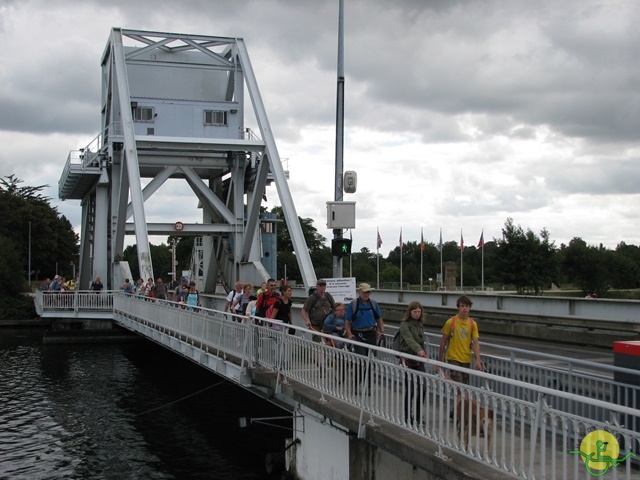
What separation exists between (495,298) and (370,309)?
1834cm

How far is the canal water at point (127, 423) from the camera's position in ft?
50.3

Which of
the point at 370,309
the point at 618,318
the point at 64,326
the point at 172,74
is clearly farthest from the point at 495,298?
the point at 172,74

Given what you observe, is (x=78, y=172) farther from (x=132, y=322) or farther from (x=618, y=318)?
(x=618, y=318)

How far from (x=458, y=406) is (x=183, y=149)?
32.9 m

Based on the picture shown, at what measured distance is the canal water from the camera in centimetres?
1532

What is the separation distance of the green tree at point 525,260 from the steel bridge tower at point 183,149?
22.5m

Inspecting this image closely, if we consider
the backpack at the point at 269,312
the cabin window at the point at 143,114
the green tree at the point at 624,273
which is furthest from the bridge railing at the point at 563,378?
the green tree at the point at 624,273

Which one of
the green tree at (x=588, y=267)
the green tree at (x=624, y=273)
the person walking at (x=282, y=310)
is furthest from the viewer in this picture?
the green tree at (x=624, y=273)

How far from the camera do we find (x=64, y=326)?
124 ft

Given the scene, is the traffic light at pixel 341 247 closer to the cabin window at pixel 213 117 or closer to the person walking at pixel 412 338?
the person walking at pixel 412 338

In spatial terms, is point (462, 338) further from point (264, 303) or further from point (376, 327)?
point (264, 303)

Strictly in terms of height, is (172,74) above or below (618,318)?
above

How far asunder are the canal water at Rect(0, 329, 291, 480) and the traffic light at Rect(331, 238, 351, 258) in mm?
3690

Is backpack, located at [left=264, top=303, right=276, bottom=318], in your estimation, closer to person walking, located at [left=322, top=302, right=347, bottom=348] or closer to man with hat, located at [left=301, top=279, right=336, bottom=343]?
man with hat, located at [left=301, top=279, right=336, bottom=343]
